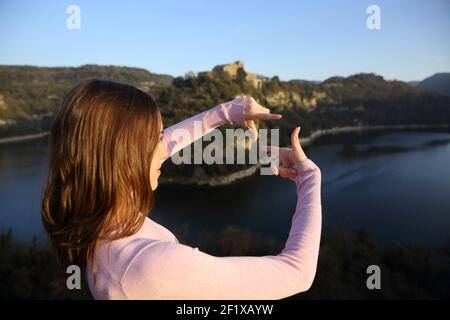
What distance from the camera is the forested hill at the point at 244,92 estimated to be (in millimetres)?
19969

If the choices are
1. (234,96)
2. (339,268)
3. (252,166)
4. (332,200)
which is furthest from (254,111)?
(234,96)

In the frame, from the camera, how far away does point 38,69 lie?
3866 cm

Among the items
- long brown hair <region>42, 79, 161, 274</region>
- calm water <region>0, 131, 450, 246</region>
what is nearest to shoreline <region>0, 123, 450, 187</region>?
calm water <region>0, 131, 450, 246</region>

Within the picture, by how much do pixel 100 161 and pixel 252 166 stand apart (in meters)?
17.2

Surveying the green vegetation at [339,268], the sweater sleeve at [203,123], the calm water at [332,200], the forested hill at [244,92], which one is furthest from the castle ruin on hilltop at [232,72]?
the sweater sleeve at [203,123]

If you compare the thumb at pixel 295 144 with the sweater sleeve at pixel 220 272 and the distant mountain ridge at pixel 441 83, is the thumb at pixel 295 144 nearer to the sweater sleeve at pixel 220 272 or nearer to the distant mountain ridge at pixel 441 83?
the sweater sleeve at pixel 220 272

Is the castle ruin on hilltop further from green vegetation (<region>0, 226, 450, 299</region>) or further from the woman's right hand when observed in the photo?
the woman's right hand

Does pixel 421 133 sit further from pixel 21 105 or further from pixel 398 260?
pixel 21 105

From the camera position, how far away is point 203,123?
60 centimetres

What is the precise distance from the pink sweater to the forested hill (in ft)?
56.3

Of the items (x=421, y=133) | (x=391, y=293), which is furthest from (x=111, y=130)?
(x=421, y=133)

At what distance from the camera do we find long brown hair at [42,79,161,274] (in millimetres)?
431

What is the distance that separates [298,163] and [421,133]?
3034 cm

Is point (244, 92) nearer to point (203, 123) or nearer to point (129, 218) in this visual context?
point (203, 123)
